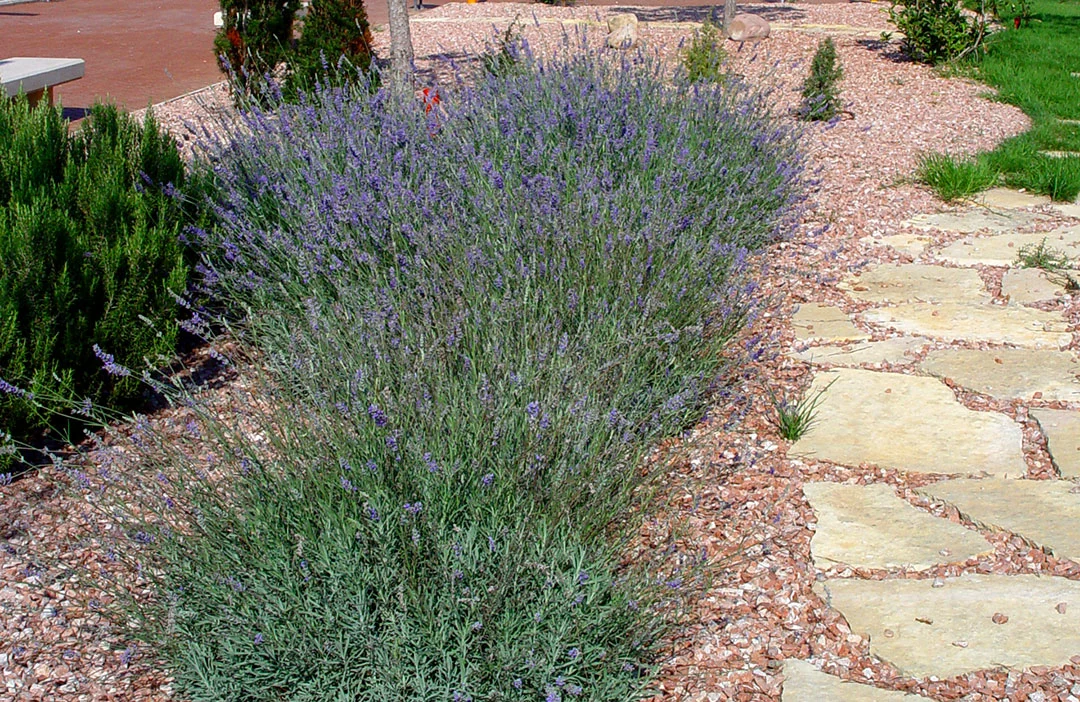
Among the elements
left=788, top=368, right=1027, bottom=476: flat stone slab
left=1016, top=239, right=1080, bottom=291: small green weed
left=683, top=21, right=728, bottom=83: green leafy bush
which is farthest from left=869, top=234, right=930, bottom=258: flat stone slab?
left=683, top=21, right=728, bottom=83: green leafy bush

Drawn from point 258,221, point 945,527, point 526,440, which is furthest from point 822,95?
point 526,440

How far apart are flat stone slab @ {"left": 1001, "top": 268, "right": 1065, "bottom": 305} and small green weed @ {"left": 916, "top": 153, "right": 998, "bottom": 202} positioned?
4.00ft

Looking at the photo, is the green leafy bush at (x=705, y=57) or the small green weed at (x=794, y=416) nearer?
the small green weed at (x=794, y=416)

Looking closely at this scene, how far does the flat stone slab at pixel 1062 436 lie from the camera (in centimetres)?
329

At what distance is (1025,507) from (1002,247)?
2.64 metres

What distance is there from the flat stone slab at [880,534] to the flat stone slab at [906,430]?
231 mm

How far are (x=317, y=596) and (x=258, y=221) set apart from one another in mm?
2629

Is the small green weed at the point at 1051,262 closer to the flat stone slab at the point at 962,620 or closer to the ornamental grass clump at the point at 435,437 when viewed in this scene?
the ornamental grass clump at the point at 435,437

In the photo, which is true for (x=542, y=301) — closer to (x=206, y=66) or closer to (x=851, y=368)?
(x=851, y=368)

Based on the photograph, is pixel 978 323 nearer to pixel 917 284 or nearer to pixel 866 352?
pixel 917 284

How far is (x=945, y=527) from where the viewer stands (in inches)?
117

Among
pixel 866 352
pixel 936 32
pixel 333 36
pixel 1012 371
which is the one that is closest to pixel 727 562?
pixel 866 352

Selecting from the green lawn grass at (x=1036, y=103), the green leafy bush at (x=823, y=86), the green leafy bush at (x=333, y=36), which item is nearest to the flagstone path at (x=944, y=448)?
the green lawn grass at (x=1036, y=103)

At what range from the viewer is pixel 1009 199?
6.14m
